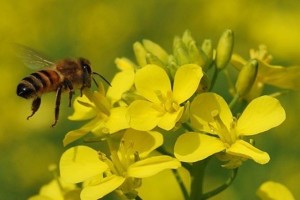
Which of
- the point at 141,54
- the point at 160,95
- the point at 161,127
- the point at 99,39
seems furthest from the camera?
the point at 99,39

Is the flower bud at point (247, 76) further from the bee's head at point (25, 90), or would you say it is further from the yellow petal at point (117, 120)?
the bee's head at point (25, 90)

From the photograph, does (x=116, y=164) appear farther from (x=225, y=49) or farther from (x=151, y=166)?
(x=225, y=49)

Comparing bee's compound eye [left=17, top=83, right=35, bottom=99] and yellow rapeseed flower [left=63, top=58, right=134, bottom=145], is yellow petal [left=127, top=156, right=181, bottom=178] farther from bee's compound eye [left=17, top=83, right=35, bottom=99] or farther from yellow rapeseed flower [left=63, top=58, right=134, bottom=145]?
bee's compound eye [left=17, top=83, right=35, bottom=99]

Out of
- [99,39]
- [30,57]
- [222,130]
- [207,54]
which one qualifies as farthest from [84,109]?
[99,39]

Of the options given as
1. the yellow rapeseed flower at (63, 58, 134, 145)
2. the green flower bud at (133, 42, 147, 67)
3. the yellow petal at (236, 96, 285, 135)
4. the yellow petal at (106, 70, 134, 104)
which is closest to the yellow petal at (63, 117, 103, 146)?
the yellow rapeseed flower at (63, 58, 134, 145)

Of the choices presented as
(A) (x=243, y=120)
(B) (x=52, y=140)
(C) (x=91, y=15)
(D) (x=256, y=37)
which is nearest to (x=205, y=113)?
(A) (x=243, y=120)

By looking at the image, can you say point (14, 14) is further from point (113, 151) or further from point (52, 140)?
point (113, 151)

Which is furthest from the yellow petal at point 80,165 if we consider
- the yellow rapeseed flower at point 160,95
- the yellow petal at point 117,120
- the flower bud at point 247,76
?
the flower bud at point 247,76
